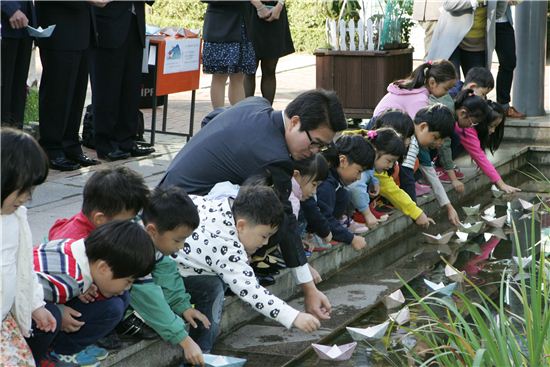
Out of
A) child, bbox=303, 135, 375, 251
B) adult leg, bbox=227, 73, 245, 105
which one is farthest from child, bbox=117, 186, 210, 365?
adult leg, bbox=227, 73, 245, 105

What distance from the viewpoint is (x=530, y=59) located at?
436 inches

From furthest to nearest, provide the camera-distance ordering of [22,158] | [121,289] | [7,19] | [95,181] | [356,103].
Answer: [356,103], [7,19], [95,181], [121,289], [22,158]

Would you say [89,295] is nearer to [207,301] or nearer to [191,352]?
[191,352]

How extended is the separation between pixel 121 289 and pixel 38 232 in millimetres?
1925

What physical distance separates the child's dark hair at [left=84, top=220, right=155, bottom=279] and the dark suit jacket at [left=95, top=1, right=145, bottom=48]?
402 cm

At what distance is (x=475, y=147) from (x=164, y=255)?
424cm

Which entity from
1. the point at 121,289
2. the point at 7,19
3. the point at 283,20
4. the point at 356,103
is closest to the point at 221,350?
the point at 121,289

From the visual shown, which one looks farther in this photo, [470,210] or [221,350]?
[470,210]

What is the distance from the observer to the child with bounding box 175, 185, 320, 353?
4.56 metres

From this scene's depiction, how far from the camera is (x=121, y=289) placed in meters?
4.10

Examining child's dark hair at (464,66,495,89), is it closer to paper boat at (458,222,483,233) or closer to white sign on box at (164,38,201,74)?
paper boat at (458,222,483,233)

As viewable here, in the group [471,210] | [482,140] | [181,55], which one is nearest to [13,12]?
[181,55]

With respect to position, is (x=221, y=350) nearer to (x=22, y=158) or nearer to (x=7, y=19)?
(x=22, y=158)

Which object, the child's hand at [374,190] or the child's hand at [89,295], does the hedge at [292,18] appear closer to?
the child's hand at [374,190]
